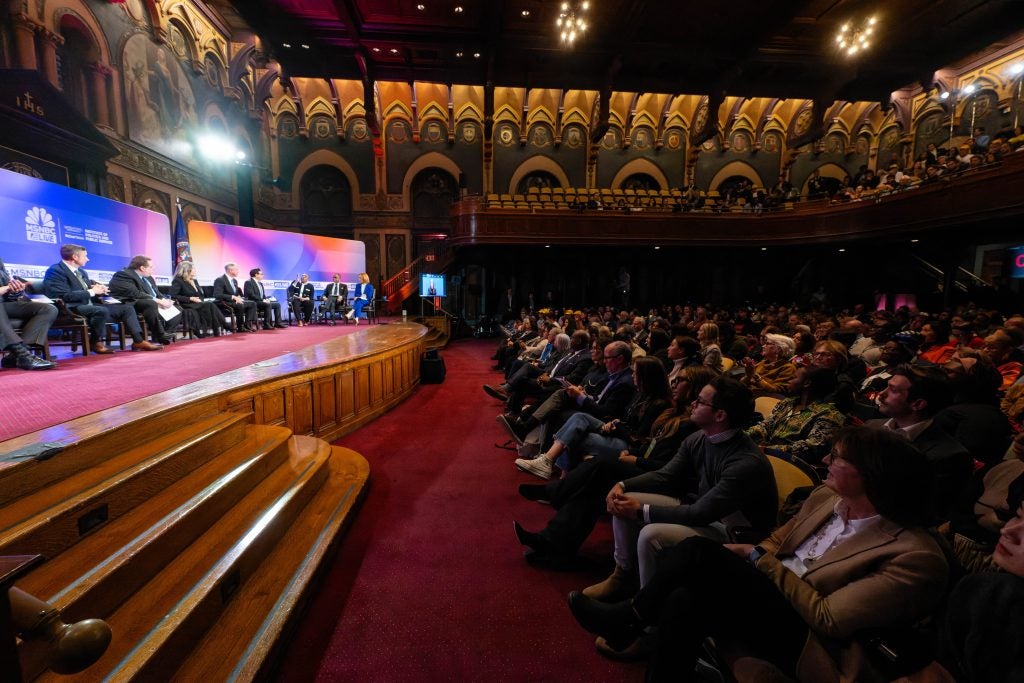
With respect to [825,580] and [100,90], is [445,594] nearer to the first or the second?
[825,580]

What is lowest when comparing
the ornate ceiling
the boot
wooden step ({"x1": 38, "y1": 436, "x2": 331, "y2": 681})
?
the boot

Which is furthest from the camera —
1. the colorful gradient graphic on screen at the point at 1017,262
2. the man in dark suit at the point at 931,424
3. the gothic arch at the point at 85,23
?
the colorful gradient graphic on screen at the point at 1017,262

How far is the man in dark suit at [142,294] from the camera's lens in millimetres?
5129

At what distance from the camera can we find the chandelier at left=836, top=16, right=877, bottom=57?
27.0ft

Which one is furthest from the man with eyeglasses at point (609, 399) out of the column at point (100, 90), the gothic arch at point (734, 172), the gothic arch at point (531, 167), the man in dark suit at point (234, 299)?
the gothic arch at point (734, 172)

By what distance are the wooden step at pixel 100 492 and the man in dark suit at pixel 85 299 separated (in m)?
3.51

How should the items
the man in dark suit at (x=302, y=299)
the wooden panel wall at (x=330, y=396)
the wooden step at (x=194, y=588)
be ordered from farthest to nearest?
the man in dark suit at (x=302, y=299), the wooden panel wall at (x=330, y=396), the wooden step at (x=194, y=588)

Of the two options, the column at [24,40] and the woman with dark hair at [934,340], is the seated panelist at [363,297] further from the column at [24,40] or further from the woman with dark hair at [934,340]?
the woman with dark hair at [934,340]

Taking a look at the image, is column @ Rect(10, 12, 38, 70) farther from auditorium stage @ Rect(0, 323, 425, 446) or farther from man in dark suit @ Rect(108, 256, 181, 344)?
auditorium stage @ Rect(0, 323, 425, 446)

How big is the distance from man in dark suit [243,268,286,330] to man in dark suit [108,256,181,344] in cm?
231

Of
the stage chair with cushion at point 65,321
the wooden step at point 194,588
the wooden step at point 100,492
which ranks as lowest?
the wooden step at point 194,588

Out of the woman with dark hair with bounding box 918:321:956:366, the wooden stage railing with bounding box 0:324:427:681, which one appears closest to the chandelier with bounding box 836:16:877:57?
the woman with dark hair with bounding box 918:321:956:366

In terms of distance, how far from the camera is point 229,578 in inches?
65.6

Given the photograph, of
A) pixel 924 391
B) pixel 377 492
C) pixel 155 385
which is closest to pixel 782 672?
pixel 924 391
